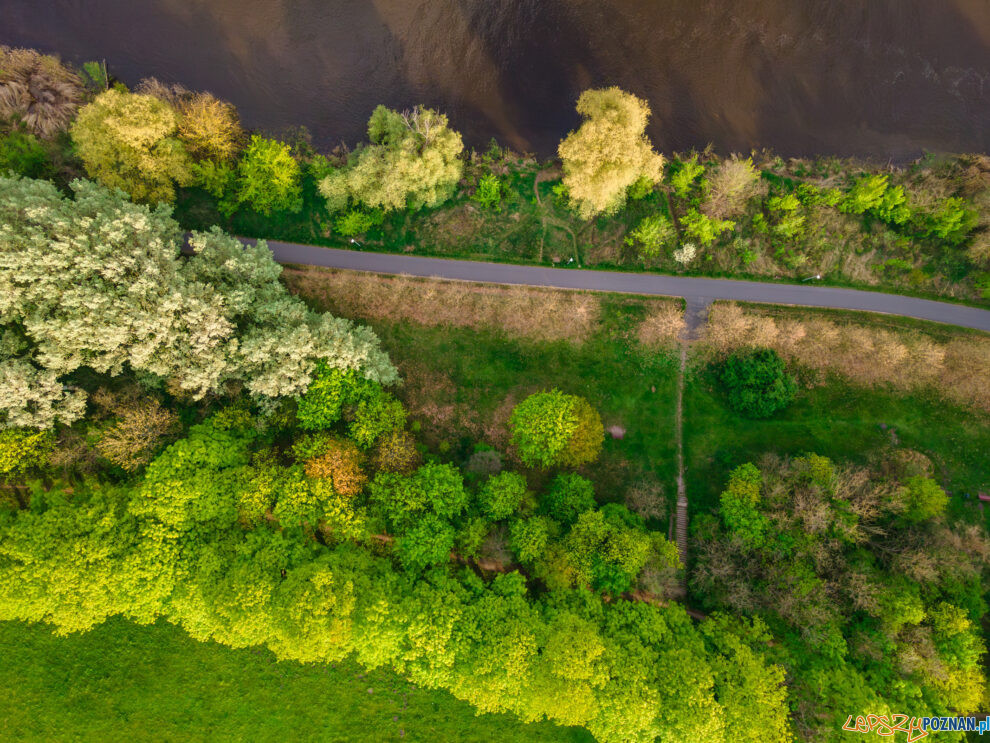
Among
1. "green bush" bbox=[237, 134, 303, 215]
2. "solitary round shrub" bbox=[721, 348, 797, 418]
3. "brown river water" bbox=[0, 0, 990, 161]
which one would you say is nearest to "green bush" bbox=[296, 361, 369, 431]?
"green bush" bbox=[237, 134, 303, 215]

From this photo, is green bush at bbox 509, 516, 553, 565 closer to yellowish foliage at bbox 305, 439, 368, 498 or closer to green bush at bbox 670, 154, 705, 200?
yellowish foliage at bbox 305, 439, 368, 498

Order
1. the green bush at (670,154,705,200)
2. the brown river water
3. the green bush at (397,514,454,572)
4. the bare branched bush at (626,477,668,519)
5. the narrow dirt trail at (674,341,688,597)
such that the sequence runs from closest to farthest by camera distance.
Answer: the green bush at (397,514,454,572)
the bare branched bush at (626,477,668,519)
the narrow dirt trail at (674,341,688,597)
the green bush at (670,154,705,200)
the brown river water

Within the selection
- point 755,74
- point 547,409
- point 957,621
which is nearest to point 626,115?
point 755,74

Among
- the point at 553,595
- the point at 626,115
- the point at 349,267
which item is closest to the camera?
the point at 553,595

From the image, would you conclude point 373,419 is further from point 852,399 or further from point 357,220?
point 852,399

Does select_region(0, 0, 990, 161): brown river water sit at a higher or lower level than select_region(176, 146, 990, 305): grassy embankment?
higher

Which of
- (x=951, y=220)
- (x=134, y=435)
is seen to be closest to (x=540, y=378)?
(x=134, y=435)

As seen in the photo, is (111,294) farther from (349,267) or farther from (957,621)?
(957,621)
